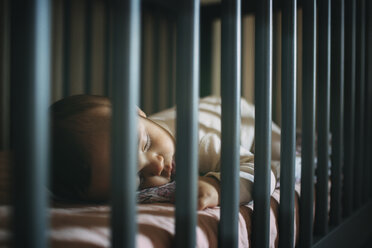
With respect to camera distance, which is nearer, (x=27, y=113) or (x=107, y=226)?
Answer: (x=27, y=113)

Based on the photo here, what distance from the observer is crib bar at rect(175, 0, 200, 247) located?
1.47 ft

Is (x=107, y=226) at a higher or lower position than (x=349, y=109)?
lower

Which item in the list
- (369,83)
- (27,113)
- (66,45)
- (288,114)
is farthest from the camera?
(66,45)

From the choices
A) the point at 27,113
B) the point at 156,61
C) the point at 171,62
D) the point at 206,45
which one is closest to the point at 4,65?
the point at 156,61

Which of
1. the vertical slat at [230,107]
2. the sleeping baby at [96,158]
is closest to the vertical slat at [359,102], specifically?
the sleeping baby at [96,158]

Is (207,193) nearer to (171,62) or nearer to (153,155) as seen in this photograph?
(153,155)

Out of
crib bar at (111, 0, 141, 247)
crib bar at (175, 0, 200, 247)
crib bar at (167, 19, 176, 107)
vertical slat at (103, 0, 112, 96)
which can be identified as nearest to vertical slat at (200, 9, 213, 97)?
crib bar at (167, 19, 176, 107)

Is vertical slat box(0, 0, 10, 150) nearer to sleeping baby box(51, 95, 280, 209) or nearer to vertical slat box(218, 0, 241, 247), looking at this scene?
sleeping baby box(51, 95, 280, 209)

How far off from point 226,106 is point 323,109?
417 millimetres

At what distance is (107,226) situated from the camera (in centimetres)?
49

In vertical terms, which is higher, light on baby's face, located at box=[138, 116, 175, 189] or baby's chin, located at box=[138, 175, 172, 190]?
light on baby's face, located at box=[138, 116, 175, 189]

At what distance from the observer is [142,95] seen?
1817 millimetres

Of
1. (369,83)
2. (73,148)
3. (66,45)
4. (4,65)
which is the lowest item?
(73,148)

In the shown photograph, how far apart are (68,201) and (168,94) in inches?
52.6
